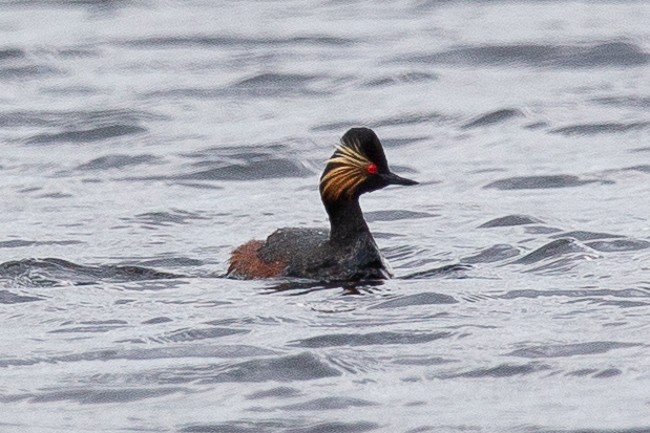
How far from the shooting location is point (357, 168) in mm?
13938

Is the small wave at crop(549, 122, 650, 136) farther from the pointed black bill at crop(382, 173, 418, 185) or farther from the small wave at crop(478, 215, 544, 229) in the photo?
the pointed black bill at crop(382, 173, 418, 185)

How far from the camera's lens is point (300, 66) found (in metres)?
25.2

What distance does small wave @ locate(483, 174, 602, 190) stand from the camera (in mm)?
17828

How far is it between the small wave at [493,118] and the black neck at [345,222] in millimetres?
7135

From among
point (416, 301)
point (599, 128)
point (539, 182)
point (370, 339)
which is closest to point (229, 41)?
point (599, 128)

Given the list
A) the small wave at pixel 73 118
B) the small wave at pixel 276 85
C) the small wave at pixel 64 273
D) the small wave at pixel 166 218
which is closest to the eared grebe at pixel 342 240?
the small wave at pixel 64 273

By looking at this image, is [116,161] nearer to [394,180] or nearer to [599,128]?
[599,128]

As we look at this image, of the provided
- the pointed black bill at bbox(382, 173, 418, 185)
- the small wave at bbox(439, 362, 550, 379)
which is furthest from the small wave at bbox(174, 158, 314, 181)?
the small wave at bbox(439, 362, 550, 379)

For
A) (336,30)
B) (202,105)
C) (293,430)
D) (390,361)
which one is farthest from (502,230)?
(336,30)

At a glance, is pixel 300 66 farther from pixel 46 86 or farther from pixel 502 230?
pixel 502 230

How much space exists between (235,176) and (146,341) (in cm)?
691

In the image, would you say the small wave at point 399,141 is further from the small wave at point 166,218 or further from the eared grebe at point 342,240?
the eared grebe at point 342,240

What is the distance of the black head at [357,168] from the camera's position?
1388 cm

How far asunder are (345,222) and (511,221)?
252cm
